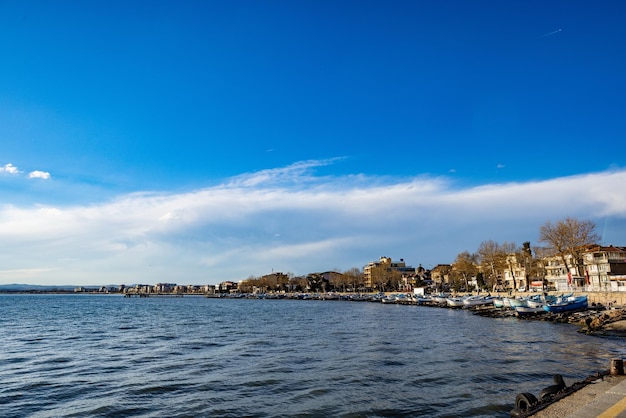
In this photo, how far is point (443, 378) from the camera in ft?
69.3

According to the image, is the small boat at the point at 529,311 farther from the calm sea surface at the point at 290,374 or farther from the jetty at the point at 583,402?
the jetty at the point at 583,402

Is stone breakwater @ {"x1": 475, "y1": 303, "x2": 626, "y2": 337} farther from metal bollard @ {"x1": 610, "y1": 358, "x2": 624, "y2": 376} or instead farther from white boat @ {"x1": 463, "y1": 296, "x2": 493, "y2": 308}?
white boat @ {"x1": 463, "y1": 296, "x2": 493, "y2": 308}

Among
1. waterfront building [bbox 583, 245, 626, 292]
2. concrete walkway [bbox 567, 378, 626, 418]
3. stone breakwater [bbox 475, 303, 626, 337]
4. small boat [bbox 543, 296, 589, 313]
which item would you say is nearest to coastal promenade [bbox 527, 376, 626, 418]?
concrete walkway [bbox 567, 378, 626, 418]

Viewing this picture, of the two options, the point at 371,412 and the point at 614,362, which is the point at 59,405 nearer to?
the point at 371,412

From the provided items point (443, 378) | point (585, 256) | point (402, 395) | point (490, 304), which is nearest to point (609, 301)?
point (490, 304)

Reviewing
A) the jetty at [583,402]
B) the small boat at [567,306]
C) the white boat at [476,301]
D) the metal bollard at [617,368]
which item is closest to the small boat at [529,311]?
the small boat at [567,306]

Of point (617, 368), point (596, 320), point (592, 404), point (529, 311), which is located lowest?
point (529, 311)

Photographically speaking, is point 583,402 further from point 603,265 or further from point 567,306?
point 603,265

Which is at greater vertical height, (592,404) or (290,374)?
(592,404)

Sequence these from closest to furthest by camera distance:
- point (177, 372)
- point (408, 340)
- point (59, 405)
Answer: point (59, 405) < point (177, 372) < point (408, 340)

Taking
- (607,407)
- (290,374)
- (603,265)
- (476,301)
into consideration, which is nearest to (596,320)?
(290,374)

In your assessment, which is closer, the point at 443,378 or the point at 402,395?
the point at 402,395

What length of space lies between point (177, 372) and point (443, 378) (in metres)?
13.6

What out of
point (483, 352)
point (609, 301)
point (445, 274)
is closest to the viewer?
point (483, 352)
